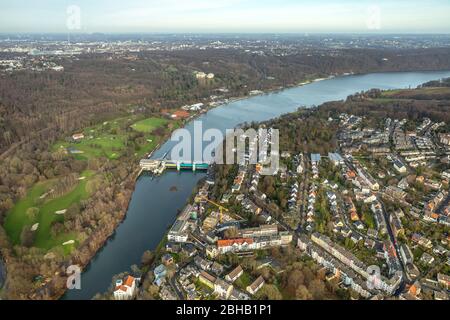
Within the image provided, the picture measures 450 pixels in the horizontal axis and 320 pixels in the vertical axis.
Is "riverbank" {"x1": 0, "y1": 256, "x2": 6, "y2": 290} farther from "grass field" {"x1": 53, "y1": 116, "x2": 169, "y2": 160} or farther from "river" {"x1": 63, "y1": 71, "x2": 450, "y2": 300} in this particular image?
"grass field" {"x1": 53, "y1": 116, "x2": 169, "y2": 160}

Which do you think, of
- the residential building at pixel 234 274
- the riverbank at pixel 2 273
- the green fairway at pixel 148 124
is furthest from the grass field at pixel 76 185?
the residential building at pixel 234 274

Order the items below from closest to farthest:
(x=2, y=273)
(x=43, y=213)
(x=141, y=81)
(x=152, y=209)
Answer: (x=2, y=273) < (x=43, y=213) < (x=152, y=209) < (x=141, y=81)

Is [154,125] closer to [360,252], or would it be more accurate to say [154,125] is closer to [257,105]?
[257,105]

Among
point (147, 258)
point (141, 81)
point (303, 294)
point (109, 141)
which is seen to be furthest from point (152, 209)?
point (141, 81)

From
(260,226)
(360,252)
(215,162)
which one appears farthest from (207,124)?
(360,252)

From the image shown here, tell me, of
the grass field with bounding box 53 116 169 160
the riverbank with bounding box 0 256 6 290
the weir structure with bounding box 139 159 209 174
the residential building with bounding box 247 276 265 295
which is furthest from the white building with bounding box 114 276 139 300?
the grass field with bounding box 53 116 169 160

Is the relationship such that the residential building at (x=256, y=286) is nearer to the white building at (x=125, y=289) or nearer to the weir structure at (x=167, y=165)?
the white building at (x=125, y=289)

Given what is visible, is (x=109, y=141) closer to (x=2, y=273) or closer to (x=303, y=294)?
(x=2, y=273)
